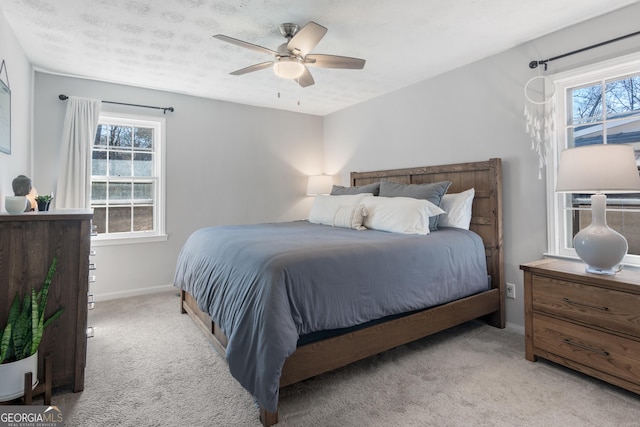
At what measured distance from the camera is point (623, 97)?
2258 mm

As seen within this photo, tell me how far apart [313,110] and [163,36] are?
2582mm

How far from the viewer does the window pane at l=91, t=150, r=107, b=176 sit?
3641 millimetres

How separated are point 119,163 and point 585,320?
14.9 ft

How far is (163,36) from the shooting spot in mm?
2559

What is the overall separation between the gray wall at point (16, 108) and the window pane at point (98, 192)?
58 cm

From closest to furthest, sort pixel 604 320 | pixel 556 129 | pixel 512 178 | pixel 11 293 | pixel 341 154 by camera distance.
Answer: pixel 11 293
pixel 604 320
pixel 556 129
pixel 512 178
pixel 341 154

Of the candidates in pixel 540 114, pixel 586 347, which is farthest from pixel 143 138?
pixel 586 347

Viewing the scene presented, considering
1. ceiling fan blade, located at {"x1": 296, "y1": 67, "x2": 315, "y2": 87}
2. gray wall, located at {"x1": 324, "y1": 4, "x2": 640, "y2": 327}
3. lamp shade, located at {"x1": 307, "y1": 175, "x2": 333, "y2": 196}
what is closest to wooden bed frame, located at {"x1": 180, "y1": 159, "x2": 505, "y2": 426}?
gray wall, located at {"x1": 324, "y1": 4, "x2": 640, "y2": 327}

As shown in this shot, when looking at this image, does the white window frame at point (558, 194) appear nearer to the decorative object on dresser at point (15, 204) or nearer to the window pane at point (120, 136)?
the decorative object on dresser at point (15, 204)

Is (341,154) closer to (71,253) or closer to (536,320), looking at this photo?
(536,320)

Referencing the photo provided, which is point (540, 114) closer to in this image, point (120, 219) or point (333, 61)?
point (333, 61)

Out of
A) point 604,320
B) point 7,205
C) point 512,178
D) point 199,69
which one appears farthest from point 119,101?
point 604,320

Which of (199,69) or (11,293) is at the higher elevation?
(199,69)

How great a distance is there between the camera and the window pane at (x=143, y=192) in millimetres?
3863
